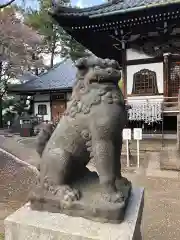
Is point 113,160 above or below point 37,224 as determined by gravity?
above

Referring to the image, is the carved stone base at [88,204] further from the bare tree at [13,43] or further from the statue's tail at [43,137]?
the bare tree at [13,43]

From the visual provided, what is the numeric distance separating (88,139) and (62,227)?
56 centimetres

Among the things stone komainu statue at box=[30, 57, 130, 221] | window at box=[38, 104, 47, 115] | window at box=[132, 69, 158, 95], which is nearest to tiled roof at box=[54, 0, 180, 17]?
window at box=[132, 69, 158, 95]

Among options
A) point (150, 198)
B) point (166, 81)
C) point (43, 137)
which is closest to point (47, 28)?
point (166, 81)

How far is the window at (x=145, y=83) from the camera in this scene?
8.62 m

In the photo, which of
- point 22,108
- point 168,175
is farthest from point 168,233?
point 22,108

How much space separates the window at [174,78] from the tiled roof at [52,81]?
8.70 m

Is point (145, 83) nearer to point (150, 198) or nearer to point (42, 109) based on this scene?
point (150, 198)

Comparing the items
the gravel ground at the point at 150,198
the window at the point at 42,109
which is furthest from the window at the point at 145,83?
the window at the point at 42,109

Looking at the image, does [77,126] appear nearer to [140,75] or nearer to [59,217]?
[59,217]

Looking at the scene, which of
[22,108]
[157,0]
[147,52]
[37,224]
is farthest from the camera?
[22,108]

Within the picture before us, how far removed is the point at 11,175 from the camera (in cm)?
536

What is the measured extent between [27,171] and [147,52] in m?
5.96

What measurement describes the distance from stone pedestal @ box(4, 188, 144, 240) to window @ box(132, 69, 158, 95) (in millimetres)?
7533
